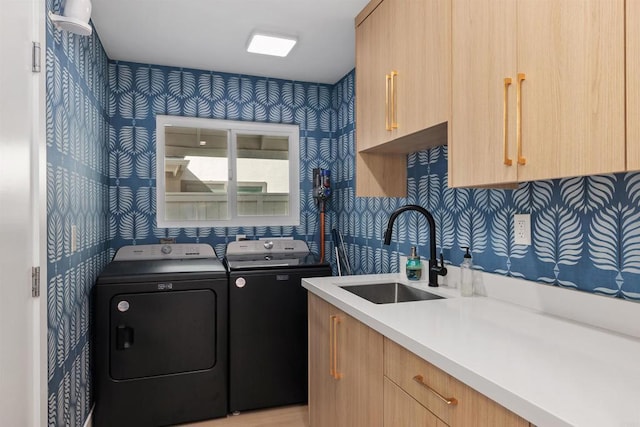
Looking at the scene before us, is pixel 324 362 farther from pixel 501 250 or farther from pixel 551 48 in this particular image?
pixel 551 48

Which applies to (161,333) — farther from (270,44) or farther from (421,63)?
(421,63)

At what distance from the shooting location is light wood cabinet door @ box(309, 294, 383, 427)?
57.5 inches

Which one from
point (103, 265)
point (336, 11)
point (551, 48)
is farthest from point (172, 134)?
point (551, 48)

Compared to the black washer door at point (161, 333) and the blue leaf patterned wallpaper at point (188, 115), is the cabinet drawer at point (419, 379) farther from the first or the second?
the blue leaf patterned wallpaper at point (188, 115)

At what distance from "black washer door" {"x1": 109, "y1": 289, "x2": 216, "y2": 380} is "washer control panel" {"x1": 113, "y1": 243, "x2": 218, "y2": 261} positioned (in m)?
0.61

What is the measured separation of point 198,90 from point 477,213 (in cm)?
238

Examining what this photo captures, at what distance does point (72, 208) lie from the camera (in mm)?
1884

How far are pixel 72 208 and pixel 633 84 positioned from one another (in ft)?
7.00

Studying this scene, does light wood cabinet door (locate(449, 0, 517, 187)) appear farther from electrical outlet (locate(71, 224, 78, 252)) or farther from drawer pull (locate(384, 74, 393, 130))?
electrical outlet (locate(71, 224, 78, 252))

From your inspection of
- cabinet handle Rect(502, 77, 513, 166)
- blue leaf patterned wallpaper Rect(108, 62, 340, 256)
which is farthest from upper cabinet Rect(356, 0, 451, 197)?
blue leaf patterned wallpaper Rect(108, 62, 340, 256)

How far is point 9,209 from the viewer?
1172 millimetres

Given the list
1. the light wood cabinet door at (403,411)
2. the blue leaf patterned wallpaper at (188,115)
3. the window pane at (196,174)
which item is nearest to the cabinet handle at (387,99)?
the light wood cabinet door at (403,411)

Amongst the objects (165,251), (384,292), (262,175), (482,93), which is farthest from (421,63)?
(165,251)

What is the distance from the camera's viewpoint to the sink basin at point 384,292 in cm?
210
